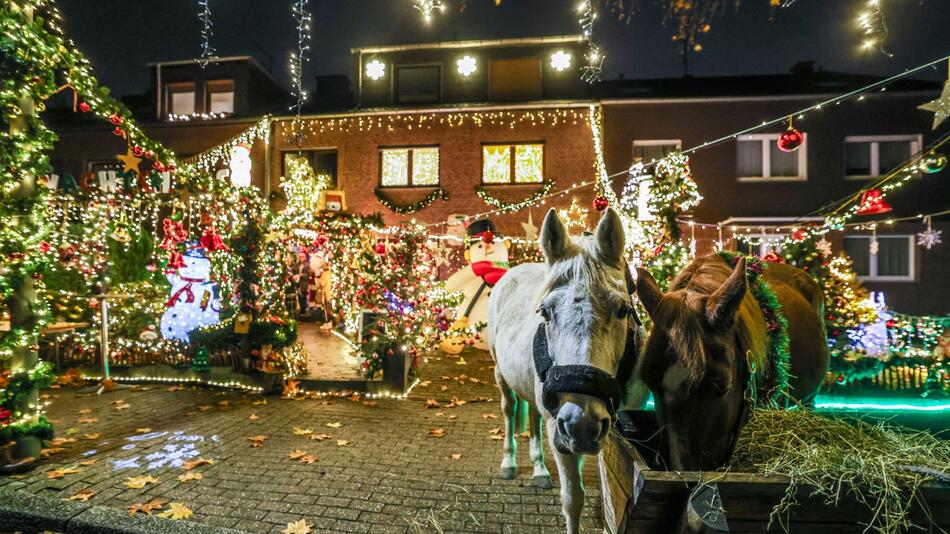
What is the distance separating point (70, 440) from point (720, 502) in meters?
6.74

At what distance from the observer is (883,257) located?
14.4 meters

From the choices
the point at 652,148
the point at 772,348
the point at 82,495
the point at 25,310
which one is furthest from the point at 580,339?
the point at 652,148

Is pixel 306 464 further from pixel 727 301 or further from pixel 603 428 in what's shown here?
pixel 727 301

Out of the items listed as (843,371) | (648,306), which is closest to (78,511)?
(648,306)

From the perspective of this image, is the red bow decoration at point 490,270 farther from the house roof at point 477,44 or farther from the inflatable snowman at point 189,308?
the house roof at point 477,44

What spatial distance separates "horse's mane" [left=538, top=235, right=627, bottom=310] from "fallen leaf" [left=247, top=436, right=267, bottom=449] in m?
4.39

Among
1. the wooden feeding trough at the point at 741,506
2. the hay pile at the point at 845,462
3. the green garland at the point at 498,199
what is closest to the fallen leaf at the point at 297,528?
the wooden feeding trough at the point at 741,506

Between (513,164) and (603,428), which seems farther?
(513,164)

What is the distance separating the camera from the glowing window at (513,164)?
15430mm

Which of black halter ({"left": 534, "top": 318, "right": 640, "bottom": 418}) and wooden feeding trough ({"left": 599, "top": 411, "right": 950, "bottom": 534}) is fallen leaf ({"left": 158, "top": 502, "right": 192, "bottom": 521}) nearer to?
black halter ({"left": 534, "top": 318, "right": 640, "bottom": 418})

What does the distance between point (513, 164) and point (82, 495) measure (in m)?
14.2

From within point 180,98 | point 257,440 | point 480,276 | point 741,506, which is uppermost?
point 180,98

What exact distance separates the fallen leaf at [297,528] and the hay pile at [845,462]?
9.92 ft

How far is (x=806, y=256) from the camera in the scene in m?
7.08
